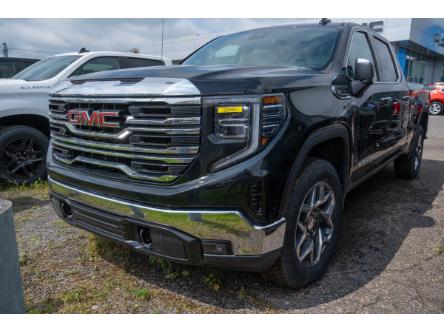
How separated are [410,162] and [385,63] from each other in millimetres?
1824

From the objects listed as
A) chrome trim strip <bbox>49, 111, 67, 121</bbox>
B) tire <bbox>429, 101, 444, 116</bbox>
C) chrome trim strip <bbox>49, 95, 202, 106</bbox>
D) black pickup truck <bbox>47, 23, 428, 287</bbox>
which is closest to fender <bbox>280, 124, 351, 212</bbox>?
black pickup truck <bbox>47, 23, 428, 287</bbox>

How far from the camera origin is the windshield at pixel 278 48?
9.87ft

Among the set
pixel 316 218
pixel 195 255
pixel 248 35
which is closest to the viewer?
pixel 195 255

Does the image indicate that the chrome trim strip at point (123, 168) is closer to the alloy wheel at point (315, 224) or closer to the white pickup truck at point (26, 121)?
the alloy wheel at point (315, 224)

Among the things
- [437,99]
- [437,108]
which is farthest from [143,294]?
[437,108]

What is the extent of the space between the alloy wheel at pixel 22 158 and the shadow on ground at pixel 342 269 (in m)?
2.73

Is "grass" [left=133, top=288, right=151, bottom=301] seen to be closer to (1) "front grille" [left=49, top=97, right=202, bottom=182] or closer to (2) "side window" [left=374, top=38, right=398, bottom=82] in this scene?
(1) "front grille" [left=49, top=97, right=202, bottom=182]

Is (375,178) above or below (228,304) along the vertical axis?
below

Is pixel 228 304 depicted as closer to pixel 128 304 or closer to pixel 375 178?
pixel 128 304

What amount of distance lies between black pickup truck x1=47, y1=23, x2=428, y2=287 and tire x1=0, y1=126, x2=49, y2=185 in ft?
7.65

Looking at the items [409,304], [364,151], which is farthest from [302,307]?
[364,151]

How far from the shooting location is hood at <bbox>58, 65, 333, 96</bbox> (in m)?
1.99

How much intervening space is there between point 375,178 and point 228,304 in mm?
4078

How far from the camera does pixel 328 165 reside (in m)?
2.56
